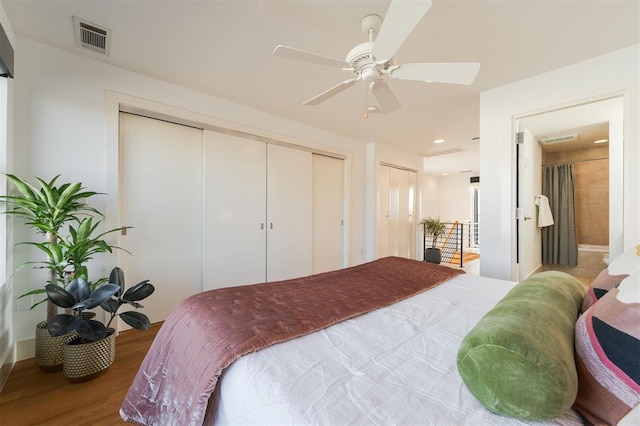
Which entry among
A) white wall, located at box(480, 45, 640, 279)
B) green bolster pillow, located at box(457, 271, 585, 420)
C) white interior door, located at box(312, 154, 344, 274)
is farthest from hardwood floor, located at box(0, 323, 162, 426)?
white wall, located at box(480, 45, 640, 279)

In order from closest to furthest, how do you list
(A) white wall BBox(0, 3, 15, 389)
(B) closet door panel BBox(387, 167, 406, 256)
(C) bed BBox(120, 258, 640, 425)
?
(C) bed BBox(120, 258, 640, 425) → (A) white wall BBox(0, 3, 15, 389) → (B) closet door panel BBox(387, 167, 406, 256)

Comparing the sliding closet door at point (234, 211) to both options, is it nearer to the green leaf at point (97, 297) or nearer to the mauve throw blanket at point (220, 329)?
the green leaf at point (97, 297)

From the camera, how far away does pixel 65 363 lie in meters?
1.67

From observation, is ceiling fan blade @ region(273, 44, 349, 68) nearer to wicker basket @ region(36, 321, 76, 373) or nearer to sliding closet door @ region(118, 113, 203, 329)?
sliding closet door @ region(118, 113, 203, 329)

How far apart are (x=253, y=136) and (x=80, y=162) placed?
5.42 feet

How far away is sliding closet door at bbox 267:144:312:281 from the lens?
3.43 m

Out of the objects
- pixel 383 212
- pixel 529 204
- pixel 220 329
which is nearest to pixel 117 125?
pixel 220 329

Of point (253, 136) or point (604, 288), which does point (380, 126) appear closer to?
point (253, 136)

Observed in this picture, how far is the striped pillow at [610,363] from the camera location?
1.88 ft

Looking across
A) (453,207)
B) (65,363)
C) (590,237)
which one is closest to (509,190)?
(590,237)

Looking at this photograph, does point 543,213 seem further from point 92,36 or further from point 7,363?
point 7,363

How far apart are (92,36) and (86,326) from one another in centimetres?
200

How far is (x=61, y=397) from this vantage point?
1563mm

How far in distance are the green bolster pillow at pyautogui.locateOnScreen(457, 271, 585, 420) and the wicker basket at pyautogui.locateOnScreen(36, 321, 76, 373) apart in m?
2.49
